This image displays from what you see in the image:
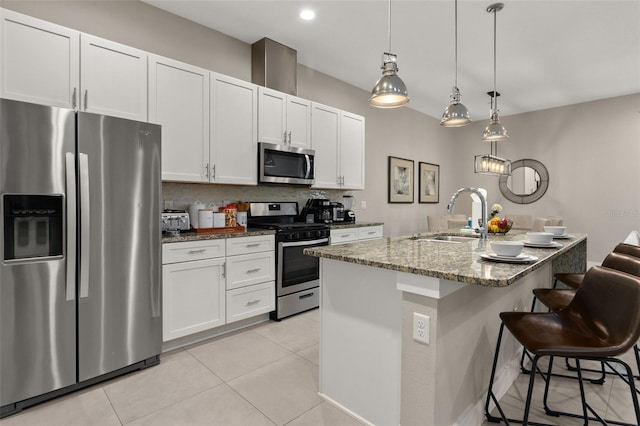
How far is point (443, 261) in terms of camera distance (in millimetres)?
1624

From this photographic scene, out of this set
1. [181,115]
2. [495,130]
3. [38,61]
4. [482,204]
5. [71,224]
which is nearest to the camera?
[71,224]

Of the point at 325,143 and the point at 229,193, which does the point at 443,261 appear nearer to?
the point at 229,193

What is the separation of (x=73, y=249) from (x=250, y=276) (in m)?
1.40

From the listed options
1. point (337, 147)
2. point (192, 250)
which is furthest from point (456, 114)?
point (192, 250)

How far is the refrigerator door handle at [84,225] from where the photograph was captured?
204cm

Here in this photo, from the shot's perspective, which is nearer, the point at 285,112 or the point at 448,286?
the point at 448,286

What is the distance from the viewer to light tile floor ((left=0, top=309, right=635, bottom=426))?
1830mm

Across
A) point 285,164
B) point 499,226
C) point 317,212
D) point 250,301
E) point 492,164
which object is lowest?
point 250,301

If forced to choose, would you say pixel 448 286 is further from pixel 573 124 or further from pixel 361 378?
pixel 573 124

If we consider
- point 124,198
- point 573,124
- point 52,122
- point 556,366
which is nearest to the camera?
point 52,122

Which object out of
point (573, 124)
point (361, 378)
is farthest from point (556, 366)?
point (573, 124)

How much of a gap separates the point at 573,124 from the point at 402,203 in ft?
10.5

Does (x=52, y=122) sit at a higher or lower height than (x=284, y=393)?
higher

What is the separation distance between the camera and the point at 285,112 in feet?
12.0
